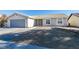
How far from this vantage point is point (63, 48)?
13.3 feet

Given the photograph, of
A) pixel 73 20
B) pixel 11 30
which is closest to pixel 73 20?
pixel 73 20

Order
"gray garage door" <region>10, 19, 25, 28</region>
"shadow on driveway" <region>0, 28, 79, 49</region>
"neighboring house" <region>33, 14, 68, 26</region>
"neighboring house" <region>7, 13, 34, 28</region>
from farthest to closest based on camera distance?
1. "gray garage door" <region>10, 19, 25, 28</region>
2. "neighboring house" <region>7, 13, 34, 28</region>
3. "neighboring house" <region>33, 14, 68, 26</region>
4. "shadow on driveway" <region>0, 28, 79, 49</region>

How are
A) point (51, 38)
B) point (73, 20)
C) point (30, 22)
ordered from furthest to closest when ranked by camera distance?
point (30, 22)
point (73, 20)
point (51, 38)

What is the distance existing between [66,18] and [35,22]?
0.89 m

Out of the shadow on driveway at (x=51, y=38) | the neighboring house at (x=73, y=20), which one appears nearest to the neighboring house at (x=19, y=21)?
the shadow on driveway at (x=51, y=38)

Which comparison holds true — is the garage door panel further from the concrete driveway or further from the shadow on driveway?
the shadow on driveway

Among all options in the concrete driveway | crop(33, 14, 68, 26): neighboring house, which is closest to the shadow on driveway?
the concrete driveway

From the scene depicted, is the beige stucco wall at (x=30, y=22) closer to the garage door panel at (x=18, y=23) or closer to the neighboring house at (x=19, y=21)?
the neighboring house at (x=19, y=21)

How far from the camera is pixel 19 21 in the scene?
4.58 metres

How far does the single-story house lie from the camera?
4363mm

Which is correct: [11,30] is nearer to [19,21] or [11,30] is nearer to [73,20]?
[19,21]

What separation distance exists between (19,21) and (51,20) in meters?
0.94
